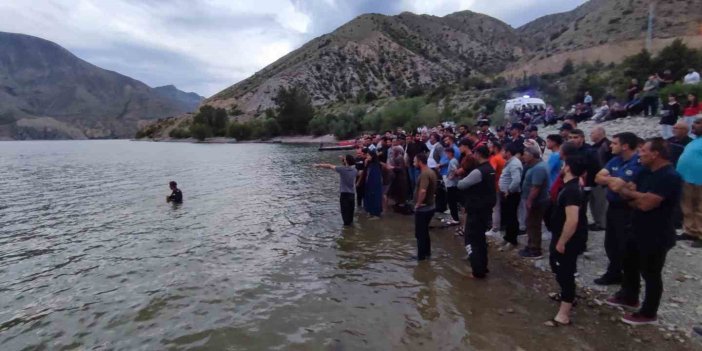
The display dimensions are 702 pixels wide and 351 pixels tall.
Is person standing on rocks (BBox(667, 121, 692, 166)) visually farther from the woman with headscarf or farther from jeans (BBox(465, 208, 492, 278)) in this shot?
the woman with headscarf

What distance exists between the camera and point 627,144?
5.83m

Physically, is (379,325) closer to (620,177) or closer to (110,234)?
(620,177)

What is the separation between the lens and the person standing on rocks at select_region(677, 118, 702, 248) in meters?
7.37

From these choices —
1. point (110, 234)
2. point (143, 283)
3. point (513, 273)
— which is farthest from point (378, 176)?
point (110, 234)

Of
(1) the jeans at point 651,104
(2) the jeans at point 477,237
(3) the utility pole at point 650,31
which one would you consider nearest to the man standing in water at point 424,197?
(2) the jeans at point 477,237

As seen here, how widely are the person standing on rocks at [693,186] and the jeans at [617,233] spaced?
6.91 feet

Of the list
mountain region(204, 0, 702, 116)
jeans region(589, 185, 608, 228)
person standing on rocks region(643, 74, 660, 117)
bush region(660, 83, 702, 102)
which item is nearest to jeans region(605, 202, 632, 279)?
jeans region(589, 185, 608, 228)

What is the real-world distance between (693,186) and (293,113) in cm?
9186

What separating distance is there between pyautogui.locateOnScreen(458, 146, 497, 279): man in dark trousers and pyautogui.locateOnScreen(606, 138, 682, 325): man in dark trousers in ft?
6.70

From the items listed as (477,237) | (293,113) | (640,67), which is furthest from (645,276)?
(293,113)

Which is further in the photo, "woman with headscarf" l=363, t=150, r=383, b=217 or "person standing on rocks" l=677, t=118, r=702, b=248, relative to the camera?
"woman with headscarf" l=363, t=150, r=383, b=217

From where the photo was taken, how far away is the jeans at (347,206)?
11.9m

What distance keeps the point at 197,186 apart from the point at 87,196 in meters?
5.18

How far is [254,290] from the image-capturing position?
25.5 ft
